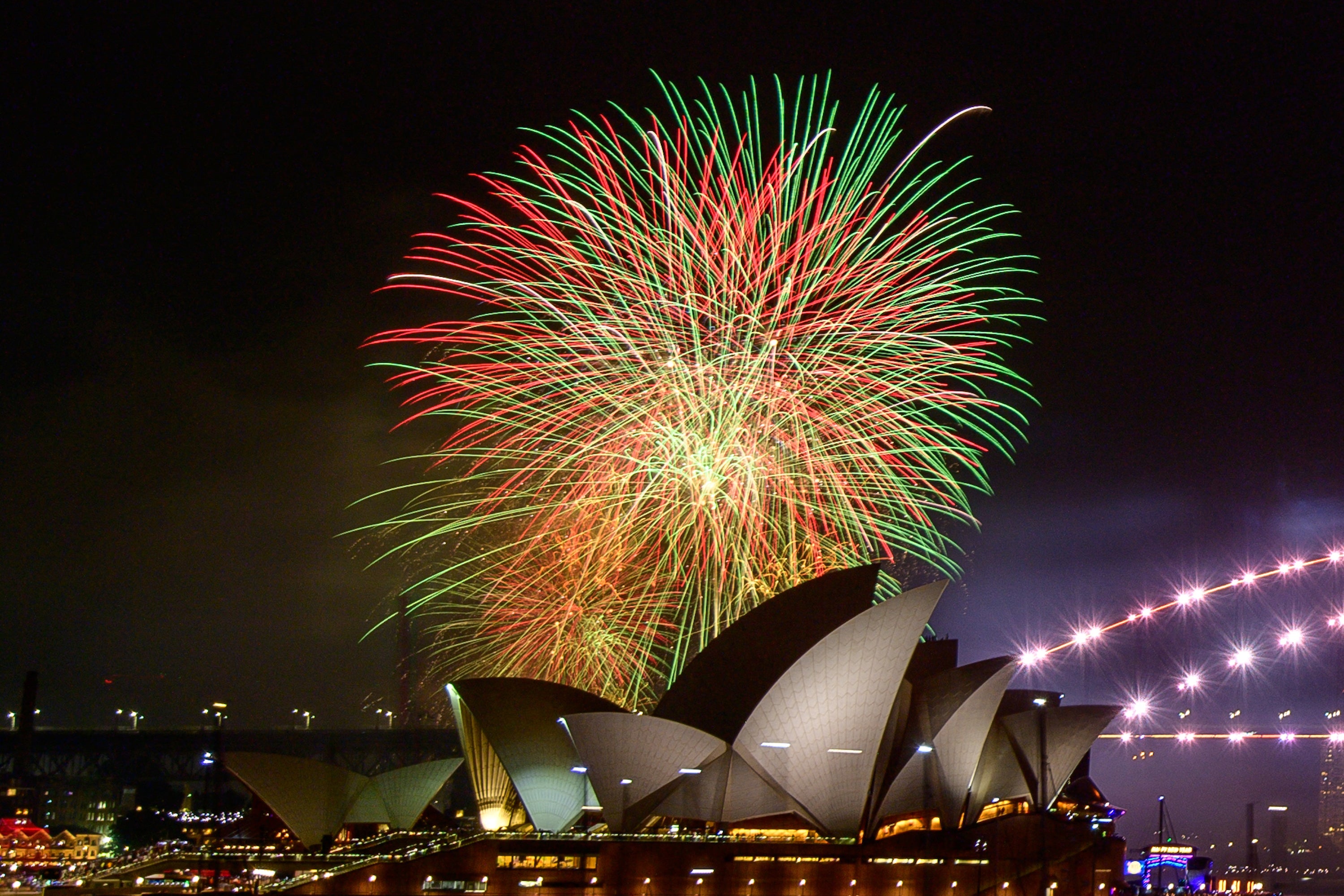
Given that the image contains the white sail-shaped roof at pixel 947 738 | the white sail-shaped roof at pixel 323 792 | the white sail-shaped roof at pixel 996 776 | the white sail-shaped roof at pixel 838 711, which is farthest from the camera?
the white sail-shaped roof at pixel 323 792

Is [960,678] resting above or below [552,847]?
above

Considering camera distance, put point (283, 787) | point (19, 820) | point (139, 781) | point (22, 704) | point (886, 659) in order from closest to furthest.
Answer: point (886, 659), point (283, 787), point (19, 820), point (22, 704), point (139, 781)

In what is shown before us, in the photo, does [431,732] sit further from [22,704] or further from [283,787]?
[283,787]

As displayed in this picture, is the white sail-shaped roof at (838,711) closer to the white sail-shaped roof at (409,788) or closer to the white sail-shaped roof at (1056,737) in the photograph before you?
the white sail-shaped roof at (1056,737)

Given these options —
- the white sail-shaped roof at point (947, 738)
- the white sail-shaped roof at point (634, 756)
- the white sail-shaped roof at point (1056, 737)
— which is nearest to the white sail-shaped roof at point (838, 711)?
the white sail-shaped roof at point (634, 756)

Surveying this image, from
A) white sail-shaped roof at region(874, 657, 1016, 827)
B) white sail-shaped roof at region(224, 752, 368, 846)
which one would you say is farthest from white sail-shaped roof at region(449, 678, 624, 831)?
white sail-shaped roof at region(224, 752, 368, 846)

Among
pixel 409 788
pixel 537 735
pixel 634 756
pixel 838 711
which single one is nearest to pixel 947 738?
pixel 838 711

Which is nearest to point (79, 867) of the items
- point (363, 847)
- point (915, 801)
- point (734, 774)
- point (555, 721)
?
point (363, 847)
